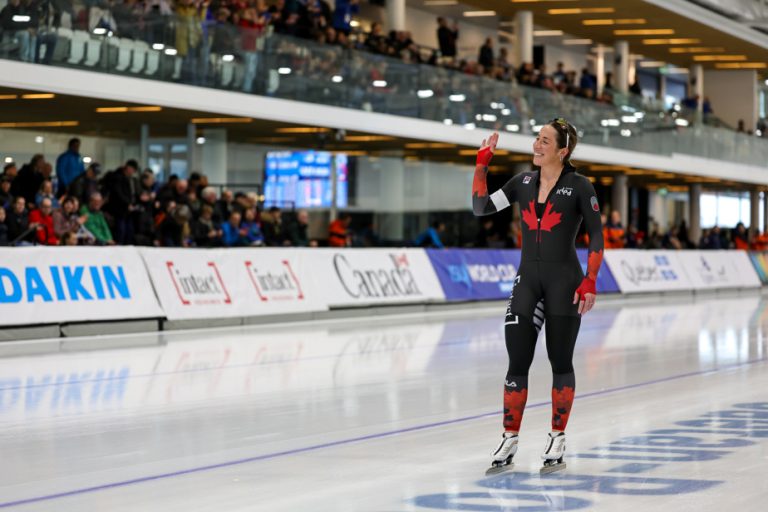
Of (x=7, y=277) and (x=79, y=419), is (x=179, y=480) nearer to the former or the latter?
(x=79, y=419)

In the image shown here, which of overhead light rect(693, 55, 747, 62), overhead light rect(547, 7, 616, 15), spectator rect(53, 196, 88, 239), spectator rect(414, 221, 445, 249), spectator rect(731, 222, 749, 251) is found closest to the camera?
spectator rect(53, 196, 88, 239)

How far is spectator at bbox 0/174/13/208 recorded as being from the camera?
1683 cm

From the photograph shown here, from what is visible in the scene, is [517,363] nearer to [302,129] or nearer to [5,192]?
[5,192]

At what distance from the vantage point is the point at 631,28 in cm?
3972

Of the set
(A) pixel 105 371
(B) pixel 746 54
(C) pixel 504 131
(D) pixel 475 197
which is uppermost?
(B) pixel 746 54

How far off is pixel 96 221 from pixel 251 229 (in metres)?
3.23

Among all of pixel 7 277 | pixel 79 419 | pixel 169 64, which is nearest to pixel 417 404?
pixel 79 419

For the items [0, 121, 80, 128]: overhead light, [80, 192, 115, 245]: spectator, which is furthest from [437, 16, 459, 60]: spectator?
[80, 192, 115, 245]: spectator

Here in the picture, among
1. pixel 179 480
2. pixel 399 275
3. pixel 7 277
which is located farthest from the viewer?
pixel 399 275

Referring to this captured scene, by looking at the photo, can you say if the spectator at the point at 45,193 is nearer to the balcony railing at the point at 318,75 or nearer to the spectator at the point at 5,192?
the spectator at the point at 5,192

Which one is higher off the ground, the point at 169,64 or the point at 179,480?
the point at 169,64

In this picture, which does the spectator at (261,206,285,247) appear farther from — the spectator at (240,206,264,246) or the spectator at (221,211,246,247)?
the spectator at (221,211,246,247)

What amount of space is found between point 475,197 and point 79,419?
3.45 m

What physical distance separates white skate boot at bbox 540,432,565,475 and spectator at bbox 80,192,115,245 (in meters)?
12.5
